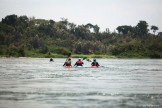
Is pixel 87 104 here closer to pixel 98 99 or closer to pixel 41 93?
pixel 98 99

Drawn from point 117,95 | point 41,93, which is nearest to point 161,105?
point 117,95

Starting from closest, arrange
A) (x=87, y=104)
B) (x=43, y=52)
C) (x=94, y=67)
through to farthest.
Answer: (x=87, y=104) → (x=94, y=67) → (x=43, y=52)

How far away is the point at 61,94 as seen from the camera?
103 ft

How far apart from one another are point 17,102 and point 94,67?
51.6m

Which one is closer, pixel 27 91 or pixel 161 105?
pixel 161 105

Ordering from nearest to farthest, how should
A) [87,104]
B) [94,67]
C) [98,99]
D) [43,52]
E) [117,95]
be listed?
[87,104], [98,99], [117,95], [94,67], [43,52]

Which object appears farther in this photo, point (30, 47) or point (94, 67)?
point (30, 47)

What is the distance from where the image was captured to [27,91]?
33.2 m

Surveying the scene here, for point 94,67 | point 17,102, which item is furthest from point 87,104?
point 94,67

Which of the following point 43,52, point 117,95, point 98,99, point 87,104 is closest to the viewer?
point 87,104

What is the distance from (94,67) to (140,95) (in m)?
A: 46.3

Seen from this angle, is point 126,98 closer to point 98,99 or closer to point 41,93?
point 98,99

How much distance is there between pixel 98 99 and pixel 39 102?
14.0ft

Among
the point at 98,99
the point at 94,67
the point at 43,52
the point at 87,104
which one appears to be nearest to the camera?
the point at 87,104
